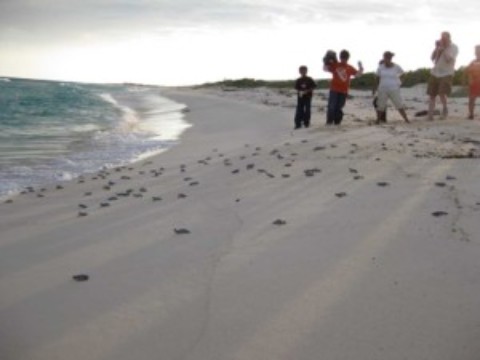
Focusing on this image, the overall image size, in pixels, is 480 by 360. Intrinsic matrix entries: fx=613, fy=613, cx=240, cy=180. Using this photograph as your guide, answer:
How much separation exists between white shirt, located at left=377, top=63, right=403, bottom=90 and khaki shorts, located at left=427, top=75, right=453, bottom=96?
93 centimetres

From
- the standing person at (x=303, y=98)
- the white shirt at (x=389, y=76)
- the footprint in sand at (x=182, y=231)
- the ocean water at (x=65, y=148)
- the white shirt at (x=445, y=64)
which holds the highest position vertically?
the white shirt at (x=445, y=64)

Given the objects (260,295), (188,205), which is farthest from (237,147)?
(260,295)

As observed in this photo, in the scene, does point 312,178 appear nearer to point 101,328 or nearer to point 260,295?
point 260,295

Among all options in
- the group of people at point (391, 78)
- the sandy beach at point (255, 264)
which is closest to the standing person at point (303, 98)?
the group of people at point (391, 78)

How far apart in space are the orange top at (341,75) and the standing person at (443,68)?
6.43ft

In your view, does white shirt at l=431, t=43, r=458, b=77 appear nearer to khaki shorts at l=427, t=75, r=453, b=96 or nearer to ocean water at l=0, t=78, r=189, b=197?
khaki shorts at l=427, t=75, r=453, b=96

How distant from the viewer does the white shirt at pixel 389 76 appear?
1427 cm

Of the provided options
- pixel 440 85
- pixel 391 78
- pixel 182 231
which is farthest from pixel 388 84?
pixel 182 231

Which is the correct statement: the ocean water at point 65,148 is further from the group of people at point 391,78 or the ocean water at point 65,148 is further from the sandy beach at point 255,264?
the group of people at point 391,78

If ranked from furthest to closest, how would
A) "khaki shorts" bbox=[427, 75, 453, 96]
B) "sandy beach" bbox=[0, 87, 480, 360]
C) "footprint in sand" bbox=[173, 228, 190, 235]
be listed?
"khaki shorts" bbox=[427, 75, 453, 96] < "footprint in sand" bbox=[173, 228, 190, 235] < "sandy beach" bbox=[0, 87, 480, 360]

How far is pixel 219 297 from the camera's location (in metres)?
3.89

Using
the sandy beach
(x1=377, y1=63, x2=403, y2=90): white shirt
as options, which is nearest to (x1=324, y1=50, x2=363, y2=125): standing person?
(x1=377, y1=63, x2=403, y2=90): white shirt

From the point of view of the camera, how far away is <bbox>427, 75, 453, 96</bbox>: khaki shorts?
47.5 feet

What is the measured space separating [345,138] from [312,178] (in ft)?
11.9
